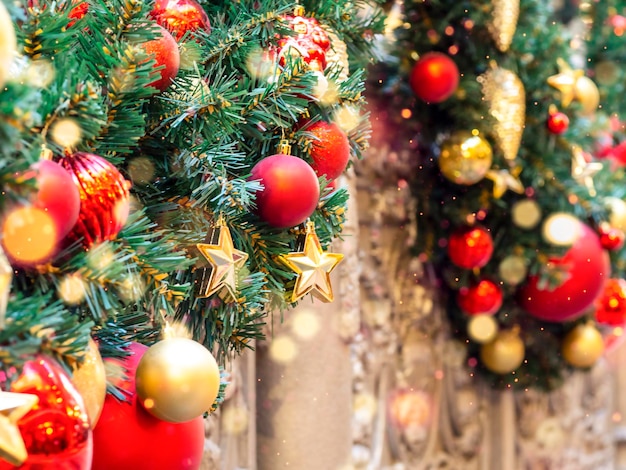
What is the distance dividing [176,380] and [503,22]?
3.04 feet

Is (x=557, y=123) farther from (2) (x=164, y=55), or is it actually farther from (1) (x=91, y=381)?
(1) (x=91, y=381)

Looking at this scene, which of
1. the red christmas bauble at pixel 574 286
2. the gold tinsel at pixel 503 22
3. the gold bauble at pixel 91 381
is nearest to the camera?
the gold bauble at pixel 91 381

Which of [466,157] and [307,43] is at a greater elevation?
[307,43]

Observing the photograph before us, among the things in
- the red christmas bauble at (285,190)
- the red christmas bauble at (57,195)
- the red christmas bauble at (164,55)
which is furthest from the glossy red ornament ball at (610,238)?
the red christmas bauble at (57,195)

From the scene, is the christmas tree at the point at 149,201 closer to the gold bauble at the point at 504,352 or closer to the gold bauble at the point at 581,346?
the gold bauble at the point at 504,352

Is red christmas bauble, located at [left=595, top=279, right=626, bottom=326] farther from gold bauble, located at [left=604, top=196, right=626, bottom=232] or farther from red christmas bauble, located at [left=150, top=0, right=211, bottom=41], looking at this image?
red christmas bauble, located at [left=150, top=0, right=211, bottom=41]

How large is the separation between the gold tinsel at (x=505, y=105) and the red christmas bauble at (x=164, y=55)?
0.78 metres

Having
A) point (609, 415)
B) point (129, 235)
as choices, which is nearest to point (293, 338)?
point (129, 235)

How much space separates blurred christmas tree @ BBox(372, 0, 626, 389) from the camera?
1269 millimetres

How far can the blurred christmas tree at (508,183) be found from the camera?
127cm

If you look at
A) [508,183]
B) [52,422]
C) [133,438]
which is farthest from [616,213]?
[52,422]

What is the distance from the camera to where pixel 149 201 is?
66 cm

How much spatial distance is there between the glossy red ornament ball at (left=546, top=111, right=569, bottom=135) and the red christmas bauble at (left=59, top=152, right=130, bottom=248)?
38.9 inches

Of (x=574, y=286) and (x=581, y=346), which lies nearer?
(x=574, y=286)
